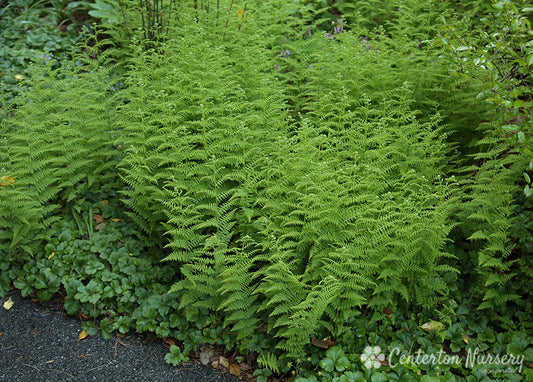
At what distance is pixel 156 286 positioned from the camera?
13.7 feet

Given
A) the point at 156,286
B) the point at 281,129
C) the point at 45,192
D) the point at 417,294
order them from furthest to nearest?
1. the point at 281,129
2. the point at 45,192
3. the point at 156,286
4. the point at 417,294

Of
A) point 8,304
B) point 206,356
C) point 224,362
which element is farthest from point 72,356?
point 224,362

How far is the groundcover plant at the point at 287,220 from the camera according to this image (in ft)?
12.0

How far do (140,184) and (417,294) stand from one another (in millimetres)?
2680

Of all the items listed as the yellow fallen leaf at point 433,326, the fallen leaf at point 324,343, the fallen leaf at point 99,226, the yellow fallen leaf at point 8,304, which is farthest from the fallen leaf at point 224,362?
the yellow fallen leaf at point 8,304

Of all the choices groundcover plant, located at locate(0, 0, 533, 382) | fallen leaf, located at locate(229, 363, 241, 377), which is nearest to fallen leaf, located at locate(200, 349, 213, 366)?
groundcover plant, located at locate(0, 0, 533, 382)

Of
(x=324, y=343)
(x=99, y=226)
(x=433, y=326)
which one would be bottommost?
(x=324, y=343)

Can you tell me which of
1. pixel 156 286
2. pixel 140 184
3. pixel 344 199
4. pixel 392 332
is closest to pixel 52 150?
pixel 140 184

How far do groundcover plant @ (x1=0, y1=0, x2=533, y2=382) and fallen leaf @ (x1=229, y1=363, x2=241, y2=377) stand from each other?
0.07 feet

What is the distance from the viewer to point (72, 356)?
3787 millimetres

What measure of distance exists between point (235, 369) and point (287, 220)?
128 centimetres

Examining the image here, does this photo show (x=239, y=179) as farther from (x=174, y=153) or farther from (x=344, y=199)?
(x=344, y=199)

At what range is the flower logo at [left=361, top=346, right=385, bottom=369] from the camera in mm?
3469

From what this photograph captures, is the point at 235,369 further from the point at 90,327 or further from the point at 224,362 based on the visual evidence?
the point at 90,327
